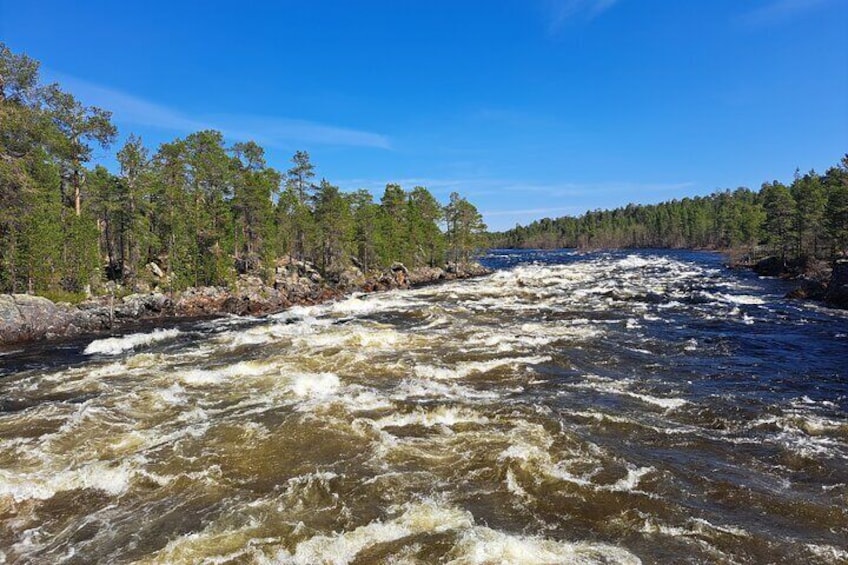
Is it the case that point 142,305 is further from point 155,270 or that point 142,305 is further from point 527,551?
point 527,551

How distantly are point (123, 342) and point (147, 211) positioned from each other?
1012 inches

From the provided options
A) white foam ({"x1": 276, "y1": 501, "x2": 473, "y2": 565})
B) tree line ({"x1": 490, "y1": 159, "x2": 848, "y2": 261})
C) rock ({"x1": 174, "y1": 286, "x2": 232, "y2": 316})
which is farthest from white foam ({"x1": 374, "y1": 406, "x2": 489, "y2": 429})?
tree line ({"x1": 490, "y1": 159, "x2": 848, "y2": 261})

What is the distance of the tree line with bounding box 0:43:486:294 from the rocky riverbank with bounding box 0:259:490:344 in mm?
2588

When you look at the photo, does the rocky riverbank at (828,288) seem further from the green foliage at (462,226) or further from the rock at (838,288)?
the green foliage at (462,226)

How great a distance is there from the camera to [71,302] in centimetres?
3316

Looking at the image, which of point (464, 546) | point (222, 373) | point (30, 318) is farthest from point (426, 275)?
point (464, 546)

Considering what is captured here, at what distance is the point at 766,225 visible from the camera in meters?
68.4

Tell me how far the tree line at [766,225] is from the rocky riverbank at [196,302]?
4518 centimetres

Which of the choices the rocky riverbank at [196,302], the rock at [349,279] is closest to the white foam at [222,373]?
the rocky riverbank at [196,302]

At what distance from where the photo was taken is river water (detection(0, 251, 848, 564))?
25.1 feet

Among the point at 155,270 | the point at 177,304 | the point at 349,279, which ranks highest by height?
the point at 155,270

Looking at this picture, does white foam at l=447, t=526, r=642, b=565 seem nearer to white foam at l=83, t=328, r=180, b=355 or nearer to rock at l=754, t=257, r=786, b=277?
white foam at l=83, t=328, r=180, b=355

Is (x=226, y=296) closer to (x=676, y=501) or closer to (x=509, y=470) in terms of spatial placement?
(x=509, y=470)

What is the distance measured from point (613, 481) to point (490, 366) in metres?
9.28
